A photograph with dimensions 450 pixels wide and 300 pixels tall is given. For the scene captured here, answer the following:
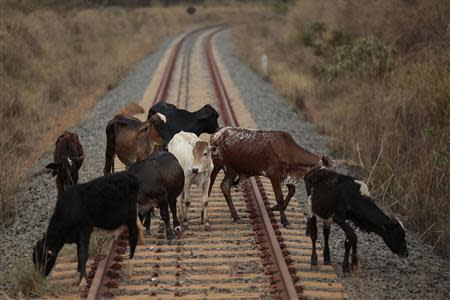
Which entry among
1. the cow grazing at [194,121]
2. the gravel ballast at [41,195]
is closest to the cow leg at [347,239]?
the cow grazing at [194,121]

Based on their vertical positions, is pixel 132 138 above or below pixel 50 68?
above

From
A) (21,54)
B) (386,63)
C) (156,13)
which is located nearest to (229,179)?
(386,63)

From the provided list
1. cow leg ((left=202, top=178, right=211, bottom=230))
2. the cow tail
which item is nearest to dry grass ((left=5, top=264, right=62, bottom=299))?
cow leg ((left=202, top=178, right=211, bottom=230))

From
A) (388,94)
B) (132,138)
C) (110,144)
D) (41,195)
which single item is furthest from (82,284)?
(388,94)

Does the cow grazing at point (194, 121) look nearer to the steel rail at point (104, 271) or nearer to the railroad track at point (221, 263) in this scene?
the railroad track at point (221, 263)

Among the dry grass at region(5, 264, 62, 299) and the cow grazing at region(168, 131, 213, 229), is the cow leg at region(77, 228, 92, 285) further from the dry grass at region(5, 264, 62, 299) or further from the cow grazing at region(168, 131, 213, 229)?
the cow grazing at region(168, 131, 213, 229)

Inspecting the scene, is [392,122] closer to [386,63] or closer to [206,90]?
[386,63]

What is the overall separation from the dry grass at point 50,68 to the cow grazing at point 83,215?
120 inches

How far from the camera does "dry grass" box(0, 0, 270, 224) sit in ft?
48.4

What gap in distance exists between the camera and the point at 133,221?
768cm

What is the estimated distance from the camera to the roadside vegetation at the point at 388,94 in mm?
10414

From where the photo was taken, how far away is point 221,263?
819 centimetres

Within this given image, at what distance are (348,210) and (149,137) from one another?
364 cm

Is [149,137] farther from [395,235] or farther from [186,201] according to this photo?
[395,235]
